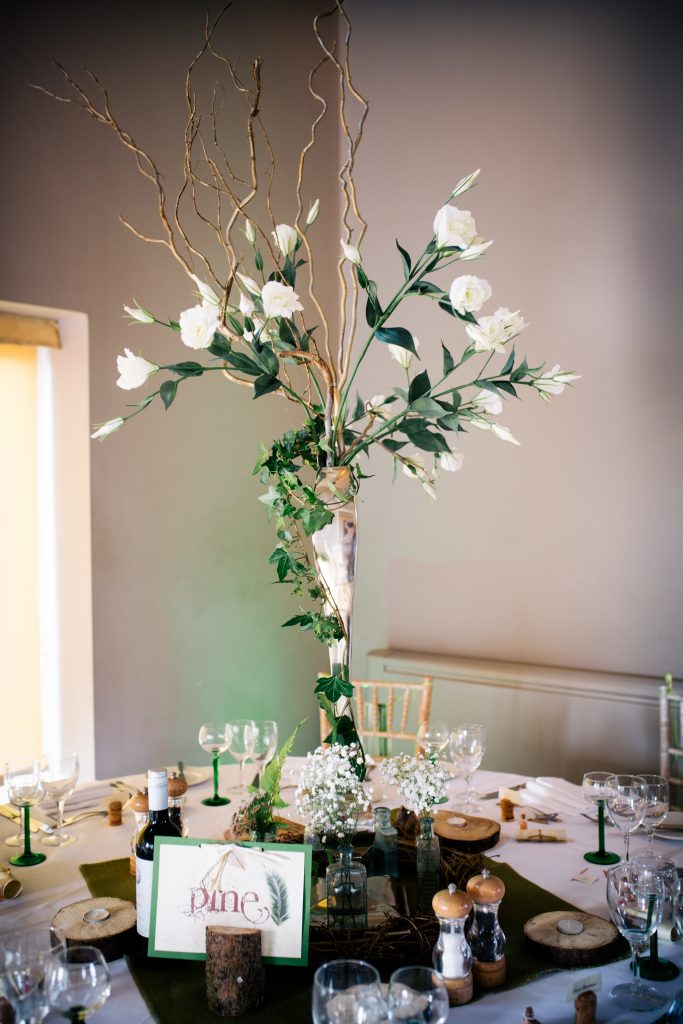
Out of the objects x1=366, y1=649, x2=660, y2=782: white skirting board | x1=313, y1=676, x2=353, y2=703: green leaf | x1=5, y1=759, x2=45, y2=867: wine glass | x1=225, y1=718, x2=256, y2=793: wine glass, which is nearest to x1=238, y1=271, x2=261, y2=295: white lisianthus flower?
x1=313, y1=676, x2=353, y2=703: green leaf

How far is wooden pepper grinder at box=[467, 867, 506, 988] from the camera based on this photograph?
1287mm

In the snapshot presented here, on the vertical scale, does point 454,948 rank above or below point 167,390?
below

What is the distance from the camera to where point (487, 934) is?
1.31 m

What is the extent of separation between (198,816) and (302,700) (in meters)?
2.00

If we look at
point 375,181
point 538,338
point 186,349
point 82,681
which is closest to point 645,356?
point 538,338

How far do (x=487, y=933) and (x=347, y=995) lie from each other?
35 cm

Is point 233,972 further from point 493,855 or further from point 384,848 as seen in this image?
point 493,855

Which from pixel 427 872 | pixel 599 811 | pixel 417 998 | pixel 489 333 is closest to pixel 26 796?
pixel 427 872

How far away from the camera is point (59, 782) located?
186 centimetres

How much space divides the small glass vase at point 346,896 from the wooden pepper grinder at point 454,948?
0.59ft

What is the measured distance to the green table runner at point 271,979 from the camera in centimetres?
121

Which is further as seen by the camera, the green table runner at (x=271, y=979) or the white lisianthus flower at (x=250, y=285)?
the white lisianthus flower at (x=250, y=285)

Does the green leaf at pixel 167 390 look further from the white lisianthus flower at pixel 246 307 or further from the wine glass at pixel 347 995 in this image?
the wine glass at pixel 347 995

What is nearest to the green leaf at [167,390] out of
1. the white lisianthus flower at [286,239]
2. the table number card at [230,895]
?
the white lisianthus flower at [286,239]
